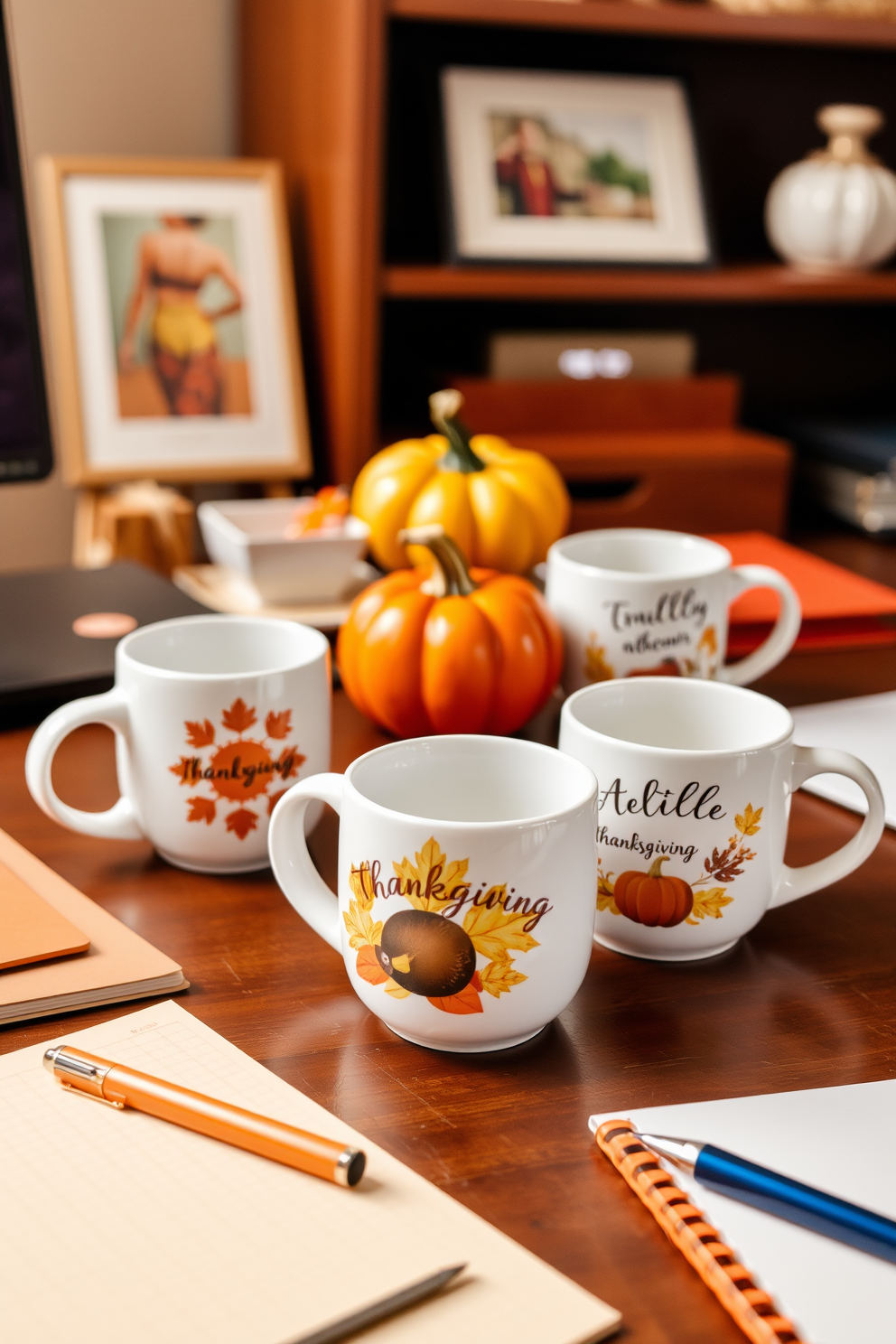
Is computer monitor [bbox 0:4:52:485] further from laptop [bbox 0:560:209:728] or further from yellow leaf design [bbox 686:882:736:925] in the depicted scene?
yellow leaf design [bbox 686:882:736:925]

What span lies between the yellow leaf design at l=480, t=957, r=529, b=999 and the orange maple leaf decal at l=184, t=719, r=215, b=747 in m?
0.20

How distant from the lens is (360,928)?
49cm

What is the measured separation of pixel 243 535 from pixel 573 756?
1.61 feet

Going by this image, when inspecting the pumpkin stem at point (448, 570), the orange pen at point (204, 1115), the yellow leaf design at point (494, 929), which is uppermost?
the pumpkin stem at point (448, 570)

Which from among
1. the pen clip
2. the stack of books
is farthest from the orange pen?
the stack of books

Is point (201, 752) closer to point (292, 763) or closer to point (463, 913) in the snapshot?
point (292, 763)

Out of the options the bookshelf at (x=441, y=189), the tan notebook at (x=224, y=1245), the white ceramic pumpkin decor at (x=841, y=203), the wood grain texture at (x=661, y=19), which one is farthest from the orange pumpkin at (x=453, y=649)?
the white ceramic pumpkin decor at (x=841, y=203)

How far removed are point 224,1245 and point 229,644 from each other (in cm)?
37

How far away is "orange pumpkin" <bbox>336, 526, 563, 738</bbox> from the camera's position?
2.38 ft

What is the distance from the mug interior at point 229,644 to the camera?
683 mm

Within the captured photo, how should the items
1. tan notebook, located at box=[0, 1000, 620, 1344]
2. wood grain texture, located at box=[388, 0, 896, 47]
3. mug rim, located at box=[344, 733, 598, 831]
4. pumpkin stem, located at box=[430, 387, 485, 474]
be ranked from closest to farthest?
tan notebook, located at box=[0, 1000, 620, 1344] → mug rim, located at box=[344, 733, 598, 831] → pumpkin stem, located at box=[430, 387, 485, 474] → wood grain texture, located at box=[388, 0, 896, 47]

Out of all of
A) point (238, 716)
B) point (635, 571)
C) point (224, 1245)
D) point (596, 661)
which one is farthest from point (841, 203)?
point (224, 1245)

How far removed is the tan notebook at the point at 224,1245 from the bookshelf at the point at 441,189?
880mm

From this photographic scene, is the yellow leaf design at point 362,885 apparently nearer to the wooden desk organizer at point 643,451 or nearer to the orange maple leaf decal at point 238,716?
the orange maple leaf decal at point 238,716
